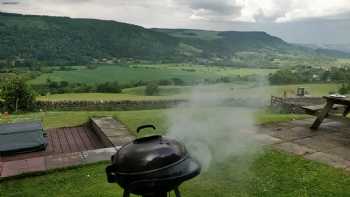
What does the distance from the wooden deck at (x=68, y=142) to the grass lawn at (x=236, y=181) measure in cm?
142

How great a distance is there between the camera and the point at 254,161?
479cm

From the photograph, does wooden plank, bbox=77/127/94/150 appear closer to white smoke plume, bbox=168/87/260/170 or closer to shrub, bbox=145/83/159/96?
white smoke plume, bbox=168/87/260/170

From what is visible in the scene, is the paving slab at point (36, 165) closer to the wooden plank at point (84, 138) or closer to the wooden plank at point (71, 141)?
the wooden plank at point (71, 141)

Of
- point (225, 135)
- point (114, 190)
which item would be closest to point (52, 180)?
point (114, 190)

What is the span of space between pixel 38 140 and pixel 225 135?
11.4 ft

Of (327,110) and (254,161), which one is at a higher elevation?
(327,110)

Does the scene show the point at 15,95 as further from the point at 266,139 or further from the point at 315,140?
the point at 315,140

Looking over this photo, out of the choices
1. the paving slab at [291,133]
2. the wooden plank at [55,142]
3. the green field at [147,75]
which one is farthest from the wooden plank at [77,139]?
the green field at [147,75]

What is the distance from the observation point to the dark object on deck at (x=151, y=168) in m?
2.25

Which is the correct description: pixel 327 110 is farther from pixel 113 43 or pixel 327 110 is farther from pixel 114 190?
pixel 113 43

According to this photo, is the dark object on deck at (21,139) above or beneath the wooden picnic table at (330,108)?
beneath

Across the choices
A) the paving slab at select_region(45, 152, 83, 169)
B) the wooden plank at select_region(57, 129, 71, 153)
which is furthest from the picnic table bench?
the wooden plank at select_region(57, 129, 71, 153)

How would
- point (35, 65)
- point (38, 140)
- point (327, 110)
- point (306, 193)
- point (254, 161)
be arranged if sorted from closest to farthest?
point (306, 193)
point (254, 161)
point (38, 140)
point (327, 110)
point (35, 65)

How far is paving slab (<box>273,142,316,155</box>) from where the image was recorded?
5.19 metres
